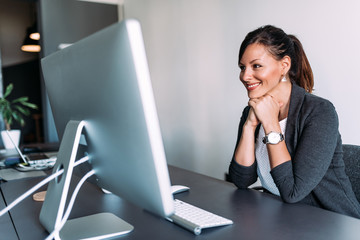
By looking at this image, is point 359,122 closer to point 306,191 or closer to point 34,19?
point 306,191

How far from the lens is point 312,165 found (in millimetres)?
1170

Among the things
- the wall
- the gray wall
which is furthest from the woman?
the wall

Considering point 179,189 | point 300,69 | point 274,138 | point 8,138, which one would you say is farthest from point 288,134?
point 8,138

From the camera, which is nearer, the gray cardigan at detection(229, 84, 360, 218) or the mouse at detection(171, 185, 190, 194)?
the gray cardigan at detection(229, 84, 360, 218)

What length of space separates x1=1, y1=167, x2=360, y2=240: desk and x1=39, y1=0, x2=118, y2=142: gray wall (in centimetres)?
312

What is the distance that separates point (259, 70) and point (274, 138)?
0.33 metres

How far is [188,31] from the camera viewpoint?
3.45 metres

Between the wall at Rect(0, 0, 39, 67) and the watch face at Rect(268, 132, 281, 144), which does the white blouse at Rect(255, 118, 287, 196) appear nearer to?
the watch face at Rect(268, 132, 281, 144)

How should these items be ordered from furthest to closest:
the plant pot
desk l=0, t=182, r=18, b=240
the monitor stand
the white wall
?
the plant pot → the white wall → desk l=0, t=182, r=18, b=240 → the monitor stand

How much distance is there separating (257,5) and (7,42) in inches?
223

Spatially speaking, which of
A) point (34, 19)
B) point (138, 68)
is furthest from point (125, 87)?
point (34, 19)

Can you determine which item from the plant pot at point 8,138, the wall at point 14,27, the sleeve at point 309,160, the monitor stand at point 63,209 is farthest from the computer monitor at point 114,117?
the wall at point 14,27

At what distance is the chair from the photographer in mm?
1364

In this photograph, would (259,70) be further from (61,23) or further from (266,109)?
(61,23)
